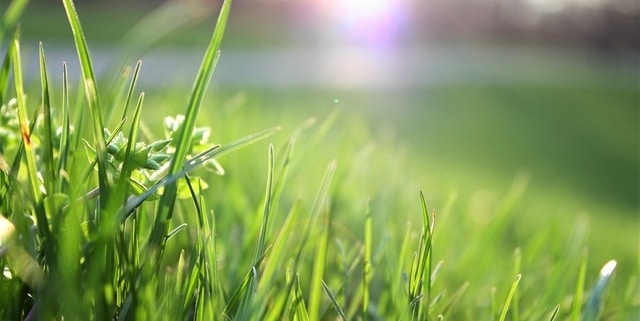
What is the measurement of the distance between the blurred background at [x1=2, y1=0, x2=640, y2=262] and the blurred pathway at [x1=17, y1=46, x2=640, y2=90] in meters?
0.04

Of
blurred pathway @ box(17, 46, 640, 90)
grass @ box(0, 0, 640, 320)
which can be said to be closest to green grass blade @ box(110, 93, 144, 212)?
grass @ box(0, 0, 640, 320)

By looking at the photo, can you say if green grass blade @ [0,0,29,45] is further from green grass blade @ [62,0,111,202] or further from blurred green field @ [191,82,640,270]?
blurred green field @ [191,82,640,270]

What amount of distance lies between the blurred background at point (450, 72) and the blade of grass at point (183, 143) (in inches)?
10.3

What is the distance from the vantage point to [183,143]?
366 mm

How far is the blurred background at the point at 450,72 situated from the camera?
2617mm

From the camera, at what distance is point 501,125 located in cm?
483

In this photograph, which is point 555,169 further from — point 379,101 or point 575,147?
point 379,101

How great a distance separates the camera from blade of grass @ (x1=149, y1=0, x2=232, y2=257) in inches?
→ 13.8

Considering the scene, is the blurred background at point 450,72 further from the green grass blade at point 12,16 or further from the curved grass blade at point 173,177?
the curved grass blade at point 173,177

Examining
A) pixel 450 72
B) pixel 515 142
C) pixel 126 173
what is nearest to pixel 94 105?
pixel 126 173

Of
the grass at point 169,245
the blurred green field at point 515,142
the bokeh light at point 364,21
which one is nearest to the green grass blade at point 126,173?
the grass at point 169,245

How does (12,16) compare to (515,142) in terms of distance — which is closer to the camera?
(12,16)

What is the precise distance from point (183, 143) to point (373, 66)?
29.8 feet

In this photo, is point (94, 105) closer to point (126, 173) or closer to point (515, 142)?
point (126, 173)
